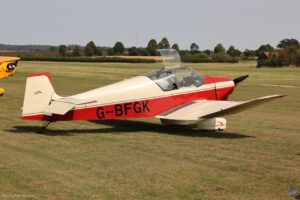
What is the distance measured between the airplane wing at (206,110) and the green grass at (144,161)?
40 cm

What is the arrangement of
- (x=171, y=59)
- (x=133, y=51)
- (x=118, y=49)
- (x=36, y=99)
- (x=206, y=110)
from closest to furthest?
(x=36, y=99), (x=206, y=110), (x=171, y=59), (x=133, y=51), (x=118, y=49)

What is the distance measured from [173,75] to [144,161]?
4180mm

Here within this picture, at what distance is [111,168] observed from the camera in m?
7.41

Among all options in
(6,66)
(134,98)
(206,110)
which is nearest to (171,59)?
(134,98)

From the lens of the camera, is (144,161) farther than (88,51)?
No

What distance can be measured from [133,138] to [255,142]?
2.41m

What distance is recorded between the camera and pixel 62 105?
10070 mm

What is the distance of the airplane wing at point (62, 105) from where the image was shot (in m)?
9.96

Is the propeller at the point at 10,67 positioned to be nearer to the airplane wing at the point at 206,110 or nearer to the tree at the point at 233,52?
the airplane wing at the point at 206,110

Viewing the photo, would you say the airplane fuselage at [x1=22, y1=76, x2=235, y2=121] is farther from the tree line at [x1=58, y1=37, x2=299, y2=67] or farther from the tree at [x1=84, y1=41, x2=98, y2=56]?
the tree at [x1=84, y1=41, x2=98, y2=56]

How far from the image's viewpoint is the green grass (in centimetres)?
621

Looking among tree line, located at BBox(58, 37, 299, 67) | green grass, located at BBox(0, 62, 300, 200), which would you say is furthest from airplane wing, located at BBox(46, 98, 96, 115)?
tree line, located at BBox(58, 37, 299, 67)

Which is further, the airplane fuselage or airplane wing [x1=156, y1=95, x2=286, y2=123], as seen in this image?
airplane wing [x1=156, y1=95, x2=286, y2=123]

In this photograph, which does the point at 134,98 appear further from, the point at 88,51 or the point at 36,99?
the point at 88,51
